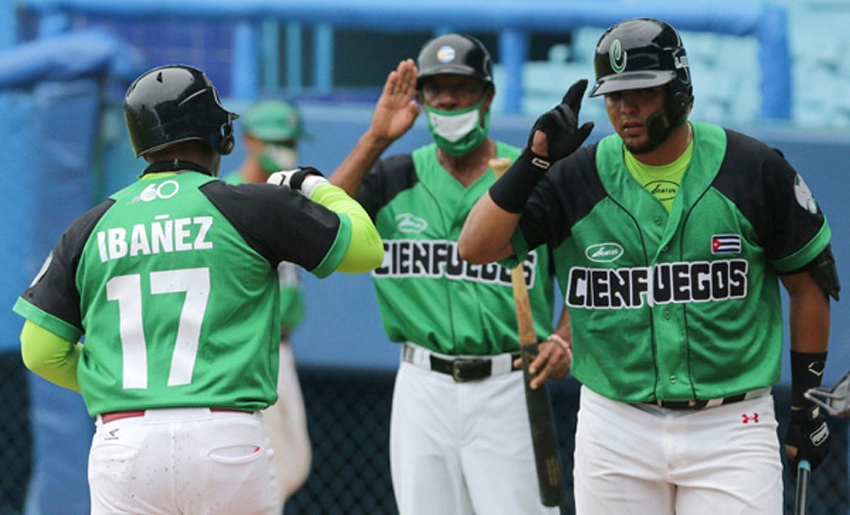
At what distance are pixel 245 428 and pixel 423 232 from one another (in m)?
1.59

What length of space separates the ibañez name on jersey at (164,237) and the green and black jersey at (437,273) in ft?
4.79

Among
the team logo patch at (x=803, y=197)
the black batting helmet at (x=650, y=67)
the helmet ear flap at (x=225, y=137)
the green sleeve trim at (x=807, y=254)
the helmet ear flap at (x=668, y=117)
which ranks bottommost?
the green sleeve trim at (x=807, y=254)

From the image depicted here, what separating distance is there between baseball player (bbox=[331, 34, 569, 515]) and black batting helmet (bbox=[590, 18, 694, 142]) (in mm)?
1112

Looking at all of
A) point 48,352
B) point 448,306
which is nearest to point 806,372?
point 448,306

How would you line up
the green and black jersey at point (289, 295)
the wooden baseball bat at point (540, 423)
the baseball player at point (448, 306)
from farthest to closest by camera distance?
the green and black jersey at point (289, 295), the baseball player at point (448, 306), the wooden baseball bat at point (540, 423)

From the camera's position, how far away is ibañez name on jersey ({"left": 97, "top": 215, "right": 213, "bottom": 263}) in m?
3.58

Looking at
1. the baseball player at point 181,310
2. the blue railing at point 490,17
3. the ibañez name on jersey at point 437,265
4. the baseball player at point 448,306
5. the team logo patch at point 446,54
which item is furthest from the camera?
the blue railing at point 490,17

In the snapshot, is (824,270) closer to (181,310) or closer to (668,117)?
(668,117)

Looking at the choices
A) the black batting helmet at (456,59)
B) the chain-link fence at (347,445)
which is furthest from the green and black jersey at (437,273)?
the chain-link fence at (347,445)

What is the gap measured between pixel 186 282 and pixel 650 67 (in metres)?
1.45

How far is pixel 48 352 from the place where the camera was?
12.6ft

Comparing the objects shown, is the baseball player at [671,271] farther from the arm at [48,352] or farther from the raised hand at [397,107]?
the arm at [48,352]

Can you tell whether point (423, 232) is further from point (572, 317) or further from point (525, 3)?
point (525, 3)

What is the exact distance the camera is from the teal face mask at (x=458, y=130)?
4.97 meters
